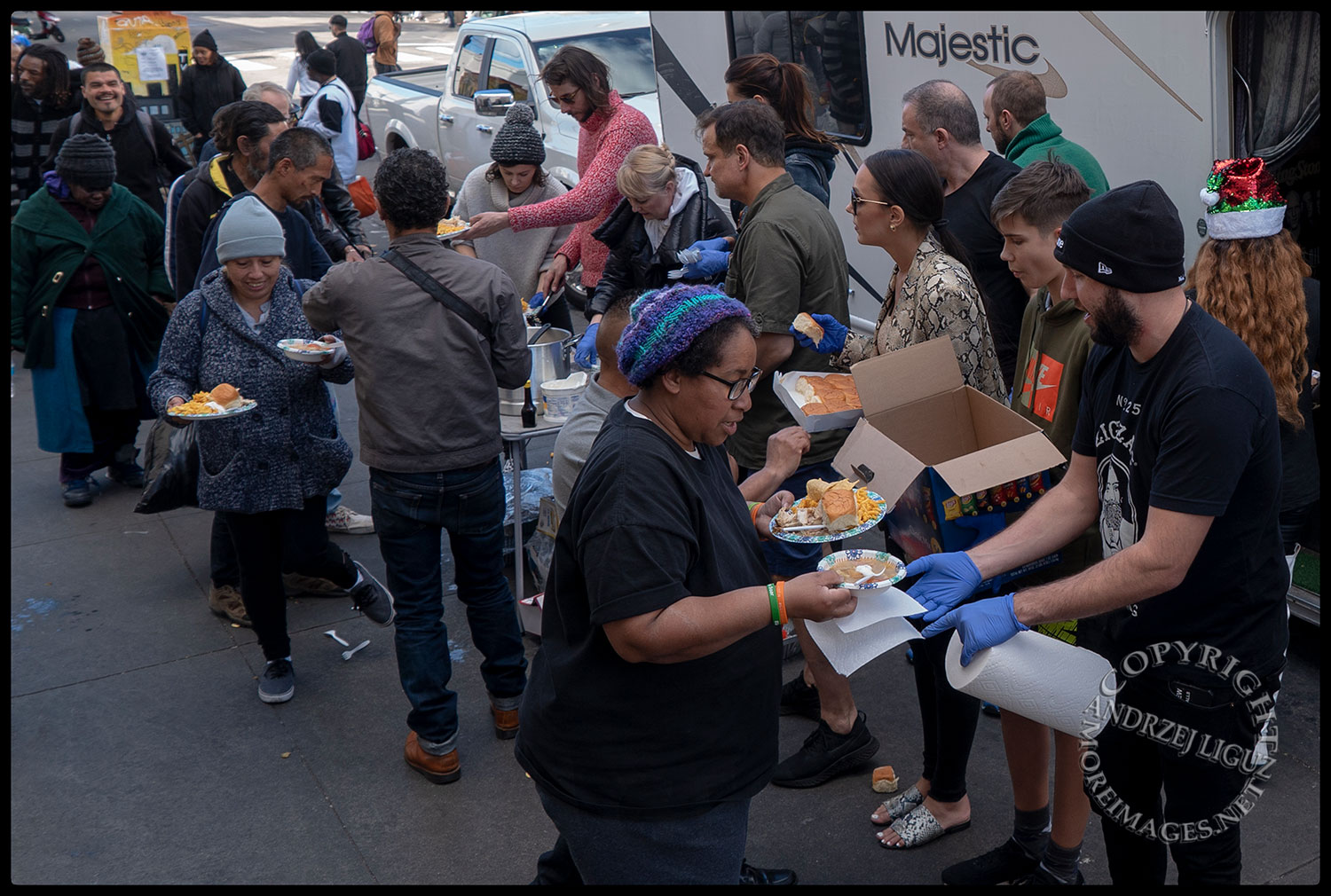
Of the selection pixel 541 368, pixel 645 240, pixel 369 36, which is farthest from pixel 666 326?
pixel 369 36

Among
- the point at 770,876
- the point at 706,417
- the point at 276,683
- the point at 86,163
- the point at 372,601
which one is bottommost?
the point at 770,876

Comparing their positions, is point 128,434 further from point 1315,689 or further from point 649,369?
point 1315,689

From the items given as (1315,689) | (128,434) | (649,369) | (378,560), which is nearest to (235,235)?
(378,560)

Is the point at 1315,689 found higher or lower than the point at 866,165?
lower

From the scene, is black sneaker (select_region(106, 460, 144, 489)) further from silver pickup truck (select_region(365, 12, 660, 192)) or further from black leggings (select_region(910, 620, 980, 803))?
black leggings (select_region(910, 620, 980, 803))

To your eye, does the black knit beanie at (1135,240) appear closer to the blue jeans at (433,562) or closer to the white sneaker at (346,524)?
the blue jeans at (433,562)

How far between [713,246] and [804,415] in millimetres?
1480

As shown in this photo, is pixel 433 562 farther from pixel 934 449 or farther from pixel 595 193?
pixel 595 193

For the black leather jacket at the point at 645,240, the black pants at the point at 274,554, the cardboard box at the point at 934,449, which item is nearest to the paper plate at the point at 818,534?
the cardboard box at the point at 934,449

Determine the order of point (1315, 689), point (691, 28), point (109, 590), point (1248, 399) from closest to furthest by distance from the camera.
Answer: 1. point (1248, 399)
2. point (1315, 689)
3. point (109, 590)
4. point (691, 28)

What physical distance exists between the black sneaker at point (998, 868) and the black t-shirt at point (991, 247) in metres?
2.17

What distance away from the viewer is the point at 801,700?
4.43 m

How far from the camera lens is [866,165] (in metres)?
3.70

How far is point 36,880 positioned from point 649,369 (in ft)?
9.29
